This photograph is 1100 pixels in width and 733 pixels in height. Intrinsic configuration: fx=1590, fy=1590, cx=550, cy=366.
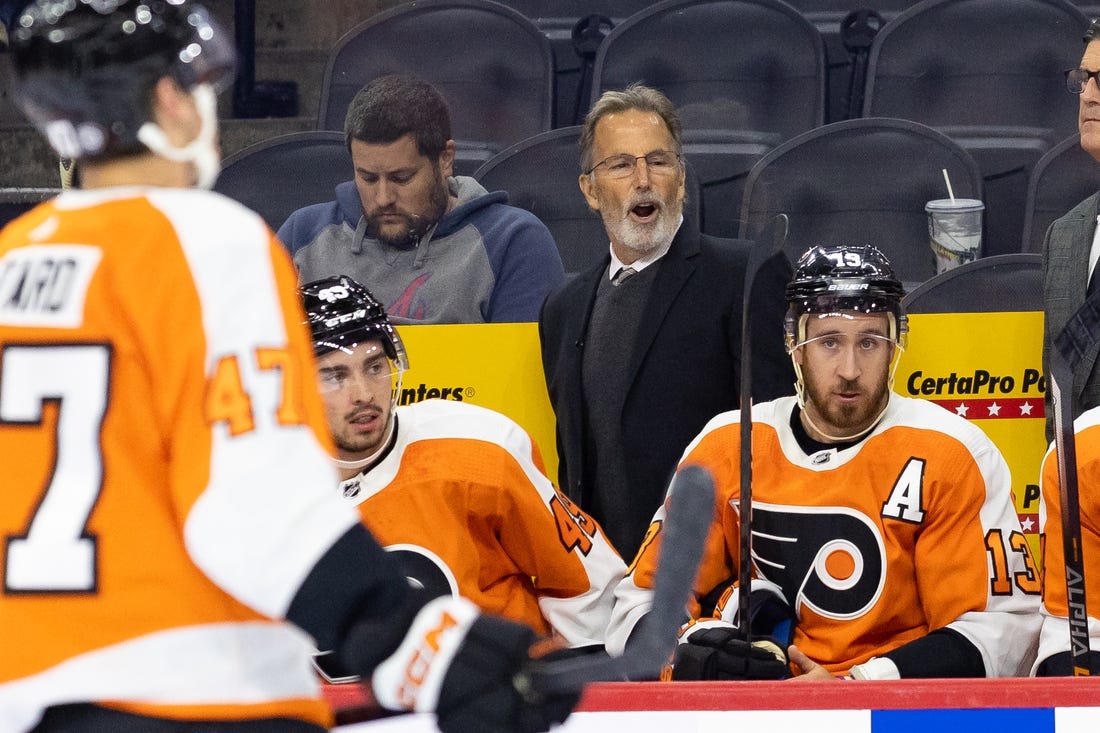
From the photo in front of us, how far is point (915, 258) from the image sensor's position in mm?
4266

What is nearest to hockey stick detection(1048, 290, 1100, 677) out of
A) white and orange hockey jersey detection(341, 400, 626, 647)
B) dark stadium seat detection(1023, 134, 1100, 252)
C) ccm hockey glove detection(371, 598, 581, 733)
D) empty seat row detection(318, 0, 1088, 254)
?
white and orange hockey jersey detection(341, 400, 626, 647)

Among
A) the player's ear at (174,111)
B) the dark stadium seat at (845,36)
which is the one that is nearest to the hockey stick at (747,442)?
the player's ear at (174,111)

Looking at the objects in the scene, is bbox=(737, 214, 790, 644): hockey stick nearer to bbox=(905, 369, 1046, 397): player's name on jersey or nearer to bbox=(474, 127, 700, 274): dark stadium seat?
bbox=(905, 369, 1046, 397): player's name on jersey

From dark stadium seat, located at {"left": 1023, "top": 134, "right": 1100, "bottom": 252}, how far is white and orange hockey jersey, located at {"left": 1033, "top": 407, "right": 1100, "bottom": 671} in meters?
1.76

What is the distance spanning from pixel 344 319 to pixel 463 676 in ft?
5.65

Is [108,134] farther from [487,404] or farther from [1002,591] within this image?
[487,404]

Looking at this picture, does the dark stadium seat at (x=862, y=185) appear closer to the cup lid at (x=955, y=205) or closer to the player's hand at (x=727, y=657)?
the cup lid at (x=955, y=205)

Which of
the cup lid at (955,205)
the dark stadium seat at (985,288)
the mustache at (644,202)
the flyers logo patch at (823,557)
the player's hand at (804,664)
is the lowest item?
the player's hand at (804,664)

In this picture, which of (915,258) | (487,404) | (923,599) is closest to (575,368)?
(487,404)

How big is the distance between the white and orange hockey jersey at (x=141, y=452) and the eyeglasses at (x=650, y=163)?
2263 mm

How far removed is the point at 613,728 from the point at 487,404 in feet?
4.92

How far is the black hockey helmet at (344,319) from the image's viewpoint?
2.87m

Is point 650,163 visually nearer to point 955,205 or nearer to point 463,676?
point 955,205

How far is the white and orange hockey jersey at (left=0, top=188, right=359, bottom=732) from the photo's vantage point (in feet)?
4.07
